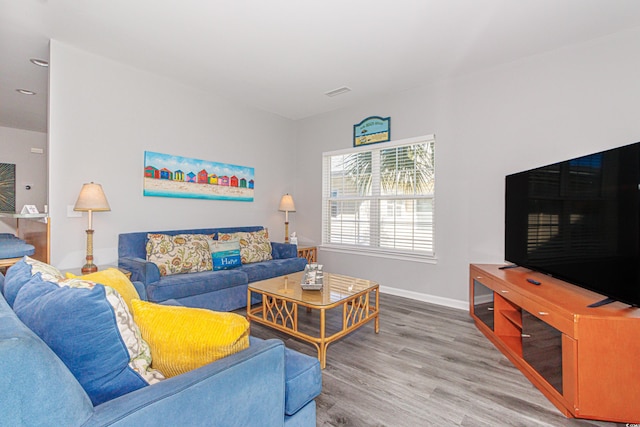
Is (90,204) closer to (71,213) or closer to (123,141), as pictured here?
(71,213)

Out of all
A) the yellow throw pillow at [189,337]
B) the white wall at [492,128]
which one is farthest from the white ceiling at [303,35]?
the yellow throw pillow at [189,337]

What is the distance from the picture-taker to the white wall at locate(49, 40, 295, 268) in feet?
9.55

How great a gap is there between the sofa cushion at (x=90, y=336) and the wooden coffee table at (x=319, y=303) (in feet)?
4.49

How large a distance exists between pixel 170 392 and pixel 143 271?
7.50 feet

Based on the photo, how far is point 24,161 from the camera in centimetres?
534

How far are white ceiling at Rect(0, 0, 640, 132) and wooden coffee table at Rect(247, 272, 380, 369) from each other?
2259mm

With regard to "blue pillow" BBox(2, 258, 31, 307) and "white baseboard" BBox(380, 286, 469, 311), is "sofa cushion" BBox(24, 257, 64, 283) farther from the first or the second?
"white baseboard" BBox(380, 286, 469, 311)

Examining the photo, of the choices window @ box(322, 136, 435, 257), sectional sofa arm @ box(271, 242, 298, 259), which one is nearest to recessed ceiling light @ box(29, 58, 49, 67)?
sectional sofa arm @ box(271, 242, 298, 259)

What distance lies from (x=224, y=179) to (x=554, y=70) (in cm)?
397

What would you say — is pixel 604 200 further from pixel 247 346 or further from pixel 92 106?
pixel 92 106

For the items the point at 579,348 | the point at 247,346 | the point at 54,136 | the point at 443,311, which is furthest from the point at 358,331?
the point at 54,136

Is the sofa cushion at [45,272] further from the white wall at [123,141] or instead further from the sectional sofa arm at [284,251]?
the sectional sofa arm at [284,251]

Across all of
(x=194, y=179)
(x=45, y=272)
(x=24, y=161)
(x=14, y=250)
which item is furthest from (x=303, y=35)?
(x=24, y=161)

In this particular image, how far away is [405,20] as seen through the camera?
2.48 metres
